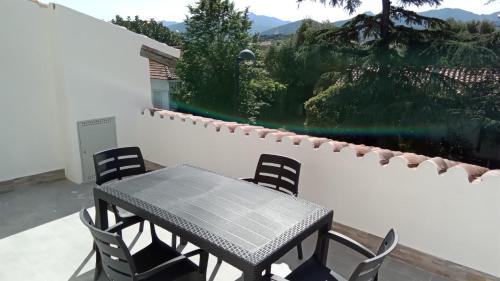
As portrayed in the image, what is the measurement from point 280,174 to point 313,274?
1.38 metres

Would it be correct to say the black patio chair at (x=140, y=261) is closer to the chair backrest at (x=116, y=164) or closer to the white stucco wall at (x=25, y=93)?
the chair backrest at (x=116, y=164)

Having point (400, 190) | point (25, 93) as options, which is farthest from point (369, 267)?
point (25, 93)

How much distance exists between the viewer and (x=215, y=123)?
18.7 feet

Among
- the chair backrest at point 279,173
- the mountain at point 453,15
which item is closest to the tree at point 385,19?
the mountain at point 453,15

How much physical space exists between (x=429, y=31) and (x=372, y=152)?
42.8 ft

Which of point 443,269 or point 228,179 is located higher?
point 228,179

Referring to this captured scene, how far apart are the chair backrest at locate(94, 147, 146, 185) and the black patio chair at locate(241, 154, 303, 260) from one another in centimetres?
160

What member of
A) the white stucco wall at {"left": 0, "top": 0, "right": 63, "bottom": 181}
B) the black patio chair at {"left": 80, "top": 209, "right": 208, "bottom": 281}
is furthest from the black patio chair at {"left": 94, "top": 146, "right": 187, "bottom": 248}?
the white stucco wall at {"left": 0, "top": 0, "right": 63, "bottom": 181}

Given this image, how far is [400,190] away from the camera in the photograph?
12.2ft

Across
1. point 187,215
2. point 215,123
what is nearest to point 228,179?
point 187,215

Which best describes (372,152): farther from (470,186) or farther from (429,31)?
(429,31)

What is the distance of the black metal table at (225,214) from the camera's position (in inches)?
91.4

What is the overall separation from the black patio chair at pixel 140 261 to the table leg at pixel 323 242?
1.00 meters

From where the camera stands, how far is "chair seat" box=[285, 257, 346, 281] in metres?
2.73
